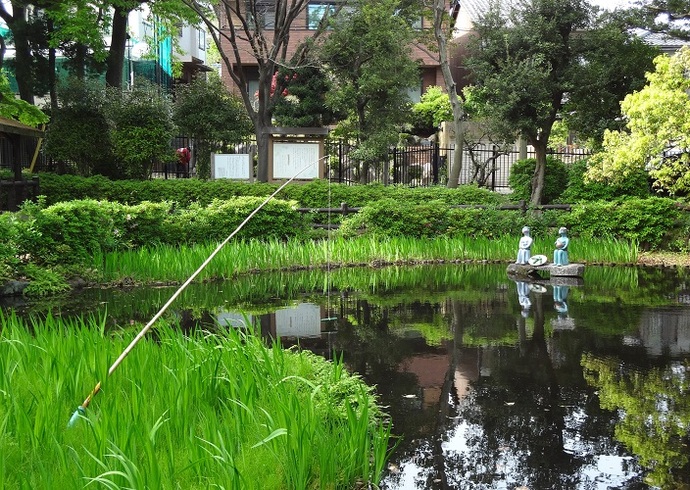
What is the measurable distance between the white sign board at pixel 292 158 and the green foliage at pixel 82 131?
15.1 feet

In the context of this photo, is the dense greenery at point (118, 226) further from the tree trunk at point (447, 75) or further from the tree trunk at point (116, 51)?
the tree trunk at point (116, 51)

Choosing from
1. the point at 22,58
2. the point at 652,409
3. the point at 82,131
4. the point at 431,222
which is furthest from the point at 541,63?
the point at 22,58

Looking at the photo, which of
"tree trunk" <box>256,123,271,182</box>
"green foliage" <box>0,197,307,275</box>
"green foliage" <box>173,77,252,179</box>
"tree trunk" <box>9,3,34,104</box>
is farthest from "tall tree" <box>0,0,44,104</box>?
"green foliage" <box>0,197,307,275</box>

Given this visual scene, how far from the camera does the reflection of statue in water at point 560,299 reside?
10109 millimetres

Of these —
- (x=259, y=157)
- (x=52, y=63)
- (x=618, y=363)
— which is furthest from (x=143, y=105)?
(x=618, y=363)

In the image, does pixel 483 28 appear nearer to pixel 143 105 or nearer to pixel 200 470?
pixel 143 105

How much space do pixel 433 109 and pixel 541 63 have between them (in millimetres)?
11678

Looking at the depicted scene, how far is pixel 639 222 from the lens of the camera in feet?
52.7

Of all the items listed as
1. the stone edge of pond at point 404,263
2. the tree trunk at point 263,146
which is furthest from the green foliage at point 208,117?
the stone edge of pond at point 404,263

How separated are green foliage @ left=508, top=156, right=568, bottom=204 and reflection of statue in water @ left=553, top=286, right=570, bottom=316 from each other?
8575 millimetres

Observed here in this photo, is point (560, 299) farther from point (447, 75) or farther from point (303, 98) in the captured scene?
point (303, 98)

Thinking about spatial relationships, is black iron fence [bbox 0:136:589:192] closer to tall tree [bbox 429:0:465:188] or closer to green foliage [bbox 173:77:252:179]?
green foliage [bbox 173:77:252:179]

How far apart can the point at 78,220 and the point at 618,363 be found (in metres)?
7.83

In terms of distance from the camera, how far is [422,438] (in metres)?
5.25
